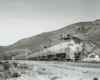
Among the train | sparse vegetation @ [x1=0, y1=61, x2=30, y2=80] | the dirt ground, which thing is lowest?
the dirt ground

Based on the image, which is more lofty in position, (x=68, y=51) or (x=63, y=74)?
(x=68, y=51)

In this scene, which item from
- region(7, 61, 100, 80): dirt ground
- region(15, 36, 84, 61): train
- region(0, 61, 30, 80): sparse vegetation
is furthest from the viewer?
region(15, 36, 84, 61): train

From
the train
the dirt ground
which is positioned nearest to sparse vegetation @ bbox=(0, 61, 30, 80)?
the dirt ground

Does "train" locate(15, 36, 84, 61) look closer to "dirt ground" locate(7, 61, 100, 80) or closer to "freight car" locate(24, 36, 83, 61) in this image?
"freight car" locate(24, 36, 83, 61)

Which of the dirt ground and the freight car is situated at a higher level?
the freight car

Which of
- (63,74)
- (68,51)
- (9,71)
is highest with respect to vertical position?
(68,51)

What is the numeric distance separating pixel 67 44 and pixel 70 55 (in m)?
3.02

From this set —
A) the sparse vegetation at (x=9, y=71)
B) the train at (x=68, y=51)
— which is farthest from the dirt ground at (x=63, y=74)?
the train at (x=68, y=51)

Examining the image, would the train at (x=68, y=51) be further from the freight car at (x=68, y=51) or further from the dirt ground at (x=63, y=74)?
the dirt ground at (x=63, y=74)

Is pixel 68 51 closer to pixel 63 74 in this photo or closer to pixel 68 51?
pixel 68 51

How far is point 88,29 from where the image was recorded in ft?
170

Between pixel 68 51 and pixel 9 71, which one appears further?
pixel 68 51

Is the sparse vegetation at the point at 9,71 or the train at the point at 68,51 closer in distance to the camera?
the sparse vegetation at the point at 9,71

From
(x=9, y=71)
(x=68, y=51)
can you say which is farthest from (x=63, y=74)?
(x=68, y=51)
